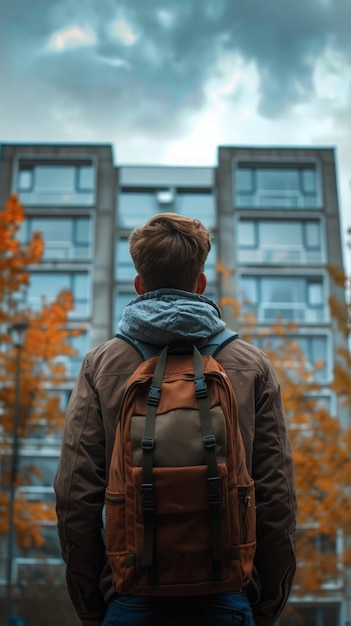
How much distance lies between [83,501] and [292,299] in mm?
6885

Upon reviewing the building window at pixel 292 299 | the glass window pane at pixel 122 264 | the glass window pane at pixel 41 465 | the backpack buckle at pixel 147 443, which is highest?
the glass window pane at pixel 122 264

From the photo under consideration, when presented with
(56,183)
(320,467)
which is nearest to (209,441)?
(320,467)

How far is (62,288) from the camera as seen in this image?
7.44m

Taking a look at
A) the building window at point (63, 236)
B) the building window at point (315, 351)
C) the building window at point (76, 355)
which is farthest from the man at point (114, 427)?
the building window at point (63, 236)

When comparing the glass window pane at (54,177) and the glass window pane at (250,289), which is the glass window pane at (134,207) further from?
the glass window pane at (250,289)

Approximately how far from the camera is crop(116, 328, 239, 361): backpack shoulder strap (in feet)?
2.94

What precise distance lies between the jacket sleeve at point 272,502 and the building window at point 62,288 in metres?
6.51

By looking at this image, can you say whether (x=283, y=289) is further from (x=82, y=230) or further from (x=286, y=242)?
(x=82, y=230)

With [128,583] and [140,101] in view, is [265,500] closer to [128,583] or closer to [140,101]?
[128,583]

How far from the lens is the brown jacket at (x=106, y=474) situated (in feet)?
2.84

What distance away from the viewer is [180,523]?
0.77m

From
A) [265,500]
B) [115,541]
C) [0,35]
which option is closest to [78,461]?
[115,541]

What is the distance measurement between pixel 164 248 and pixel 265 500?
13.7 inches

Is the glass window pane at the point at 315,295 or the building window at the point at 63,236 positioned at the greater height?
the building window at the point at 63,236
